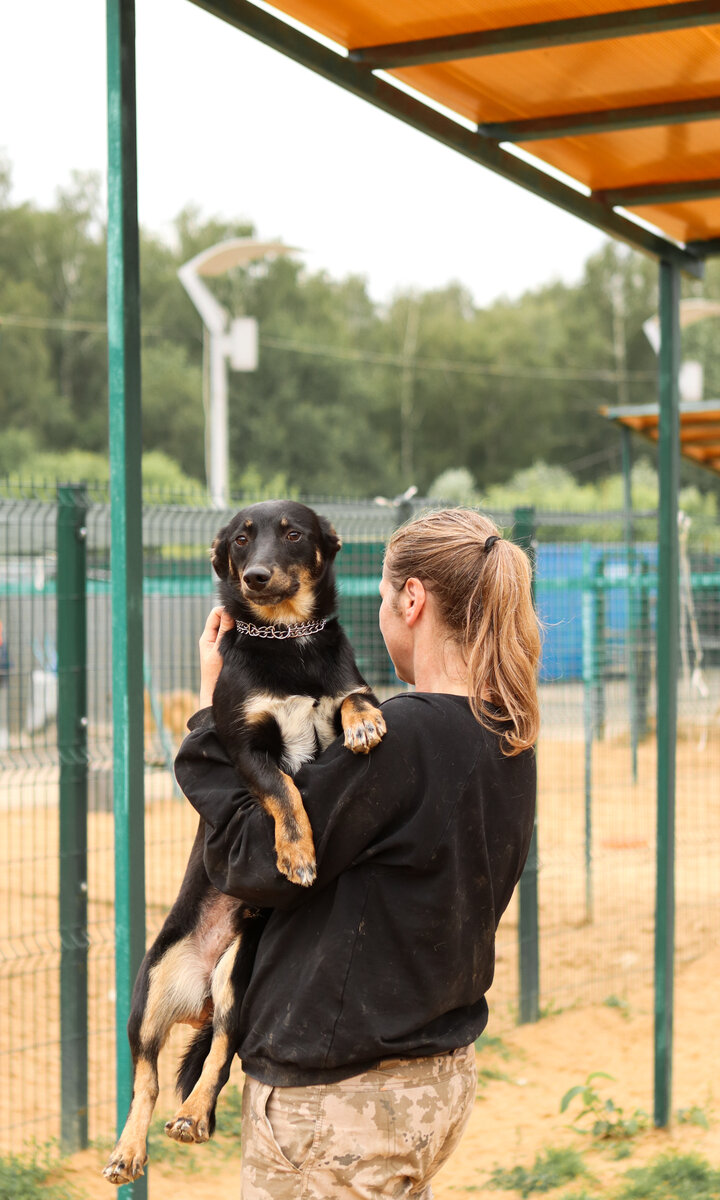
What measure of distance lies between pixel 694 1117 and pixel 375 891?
3.54 meters

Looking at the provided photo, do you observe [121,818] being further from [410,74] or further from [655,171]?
[655,171]

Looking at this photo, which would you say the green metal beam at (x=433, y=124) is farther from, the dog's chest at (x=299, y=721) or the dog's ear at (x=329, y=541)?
the dog's chest at (x=299, y=721)

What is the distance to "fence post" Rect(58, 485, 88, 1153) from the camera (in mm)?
4543

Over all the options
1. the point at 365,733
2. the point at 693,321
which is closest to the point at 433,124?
the point at 365,733

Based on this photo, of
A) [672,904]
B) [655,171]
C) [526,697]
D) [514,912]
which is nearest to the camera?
[526,697]

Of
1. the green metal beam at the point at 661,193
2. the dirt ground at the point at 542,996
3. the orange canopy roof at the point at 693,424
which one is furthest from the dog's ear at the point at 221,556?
the orange canopy roof at the point at 693,424

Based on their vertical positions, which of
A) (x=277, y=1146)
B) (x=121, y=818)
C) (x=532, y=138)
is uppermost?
(x=532, y=138)

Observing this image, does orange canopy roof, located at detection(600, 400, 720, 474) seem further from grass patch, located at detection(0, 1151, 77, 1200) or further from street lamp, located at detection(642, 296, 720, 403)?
grass patch, located at detection(0, 1151, 77, 1200)

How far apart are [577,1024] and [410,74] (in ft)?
15.2

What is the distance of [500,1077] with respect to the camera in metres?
5.46

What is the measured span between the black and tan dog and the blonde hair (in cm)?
28

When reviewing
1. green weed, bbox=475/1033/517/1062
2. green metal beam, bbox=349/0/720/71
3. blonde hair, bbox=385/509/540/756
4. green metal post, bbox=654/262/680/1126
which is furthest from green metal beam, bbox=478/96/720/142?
green weed, bbox=475/1033/517/1062

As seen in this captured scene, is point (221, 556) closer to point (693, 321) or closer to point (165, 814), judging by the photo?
point (165, 814)

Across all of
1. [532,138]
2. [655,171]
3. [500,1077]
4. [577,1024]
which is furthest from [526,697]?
[577,1024]
